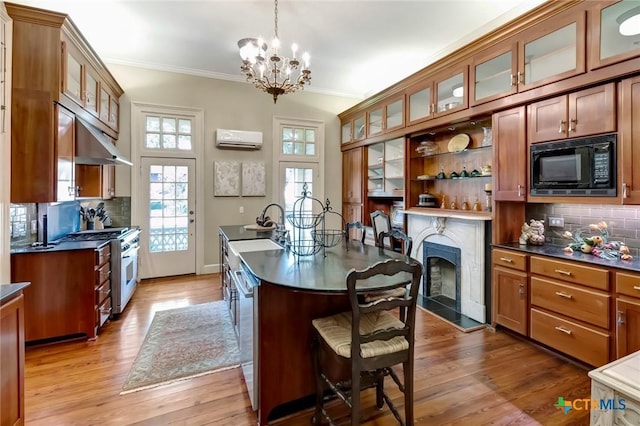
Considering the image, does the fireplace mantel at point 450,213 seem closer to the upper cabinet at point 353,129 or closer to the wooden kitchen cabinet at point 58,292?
the upper cabinet at point 353,129

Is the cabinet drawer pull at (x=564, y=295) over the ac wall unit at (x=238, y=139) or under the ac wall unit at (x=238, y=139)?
under

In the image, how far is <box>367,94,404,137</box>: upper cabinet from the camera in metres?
4.41

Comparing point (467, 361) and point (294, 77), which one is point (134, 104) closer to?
point (294, 77)

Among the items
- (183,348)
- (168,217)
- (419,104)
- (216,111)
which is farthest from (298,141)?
(183,348)

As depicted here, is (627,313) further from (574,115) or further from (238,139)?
(238,139)

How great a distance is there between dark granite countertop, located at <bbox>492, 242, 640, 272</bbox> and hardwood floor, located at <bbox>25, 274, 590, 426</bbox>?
0.87 m

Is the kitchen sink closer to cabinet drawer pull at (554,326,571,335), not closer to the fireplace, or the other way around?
the fireplace

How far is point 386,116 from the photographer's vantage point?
4715 millimetres

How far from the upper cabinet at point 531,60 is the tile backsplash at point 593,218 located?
1220 millimetres

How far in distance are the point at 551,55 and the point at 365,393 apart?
3.16m

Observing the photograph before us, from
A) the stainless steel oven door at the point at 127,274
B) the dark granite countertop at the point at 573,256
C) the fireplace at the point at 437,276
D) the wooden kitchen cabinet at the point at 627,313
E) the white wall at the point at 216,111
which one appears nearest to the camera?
the wooden kitchen cabinet at the point at 627,313

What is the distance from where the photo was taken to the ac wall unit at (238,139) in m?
5.16

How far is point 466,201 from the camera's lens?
12.8 ft

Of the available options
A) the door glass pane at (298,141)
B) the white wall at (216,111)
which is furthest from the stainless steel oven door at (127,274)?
the door glass pane at (298,141)
